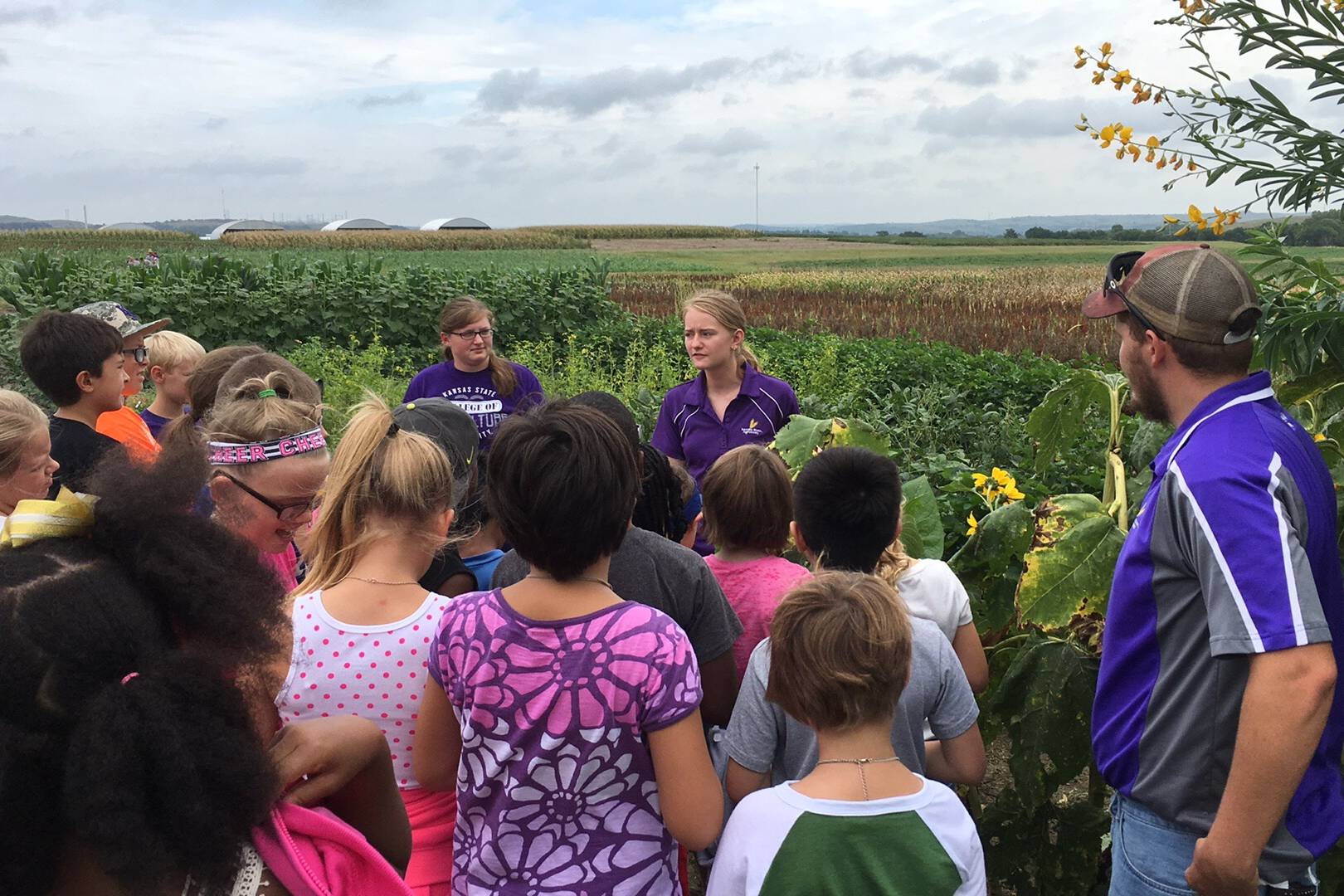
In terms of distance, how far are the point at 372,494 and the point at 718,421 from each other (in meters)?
2.26

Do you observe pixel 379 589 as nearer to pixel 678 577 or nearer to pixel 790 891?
pixel 678 577

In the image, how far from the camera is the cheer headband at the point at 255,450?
8.33ft

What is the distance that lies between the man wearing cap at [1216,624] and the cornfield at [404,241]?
1907 inches

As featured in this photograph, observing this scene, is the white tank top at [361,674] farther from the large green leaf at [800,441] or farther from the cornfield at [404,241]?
the cornfield at [404,241]

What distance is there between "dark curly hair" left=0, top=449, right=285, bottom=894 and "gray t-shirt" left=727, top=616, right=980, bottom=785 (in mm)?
1163

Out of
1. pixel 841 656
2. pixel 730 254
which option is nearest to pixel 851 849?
pixel 841 656

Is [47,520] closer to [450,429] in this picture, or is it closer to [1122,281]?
[1122,281]

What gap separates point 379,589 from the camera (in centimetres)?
227

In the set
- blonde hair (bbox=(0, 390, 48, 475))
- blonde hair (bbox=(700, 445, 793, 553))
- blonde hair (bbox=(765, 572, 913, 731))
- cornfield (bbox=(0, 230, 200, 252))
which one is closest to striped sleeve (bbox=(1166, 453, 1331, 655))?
blonde hair (bbox=(765, 572, 913, 731))

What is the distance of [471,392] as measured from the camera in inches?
212

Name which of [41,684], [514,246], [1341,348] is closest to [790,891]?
[41,684]

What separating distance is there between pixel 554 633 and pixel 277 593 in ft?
2.09

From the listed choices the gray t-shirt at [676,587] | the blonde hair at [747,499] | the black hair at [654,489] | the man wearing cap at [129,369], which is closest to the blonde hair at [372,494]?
the gray t-shirt at [676,587]

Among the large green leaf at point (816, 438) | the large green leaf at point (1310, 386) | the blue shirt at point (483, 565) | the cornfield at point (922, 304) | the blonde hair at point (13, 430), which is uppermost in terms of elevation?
the large green leaf at point (1310, 386)
